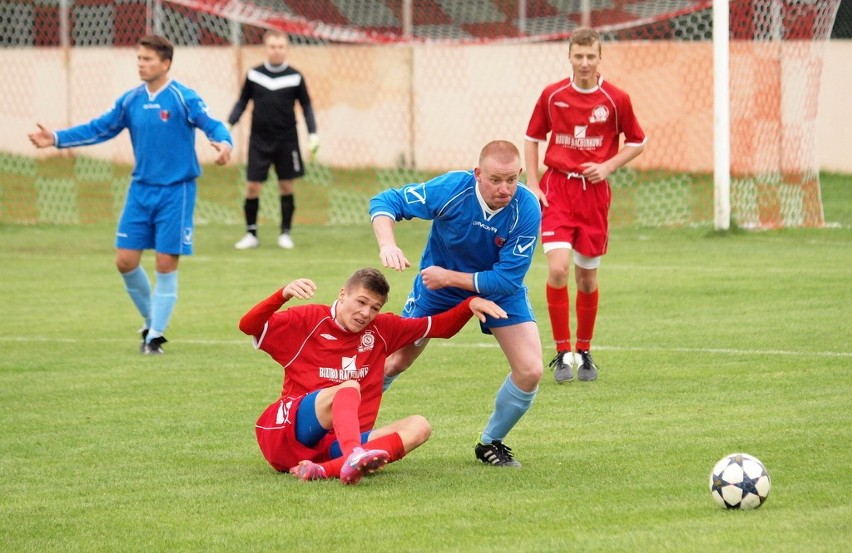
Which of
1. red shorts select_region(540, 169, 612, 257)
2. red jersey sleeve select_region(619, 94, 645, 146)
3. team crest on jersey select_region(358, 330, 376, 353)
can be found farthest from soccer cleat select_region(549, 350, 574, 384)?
team crest on jersey select_region(358, 330, 376, 353)

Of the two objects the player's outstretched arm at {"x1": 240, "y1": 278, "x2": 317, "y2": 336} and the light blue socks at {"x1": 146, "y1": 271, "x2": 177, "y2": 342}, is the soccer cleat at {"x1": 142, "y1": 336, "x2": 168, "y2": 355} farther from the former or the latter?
the player's outstretched arm at {"x1": 240, "y1": 278, "x2": 317, "y2": 336}

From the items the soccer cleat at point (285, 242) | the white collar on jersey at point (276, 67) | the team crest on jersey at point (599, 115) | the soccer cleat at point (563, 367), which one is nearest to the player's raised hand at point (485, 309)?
the soccer cleat at point (563, 367)

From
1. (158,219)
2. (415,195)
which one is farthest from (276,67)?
(415,195)

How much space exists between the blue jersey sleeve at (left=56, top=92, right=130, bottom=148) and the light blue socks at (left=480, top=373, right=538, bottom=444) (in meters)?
4.78

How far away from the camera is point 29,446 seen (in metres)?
6.98

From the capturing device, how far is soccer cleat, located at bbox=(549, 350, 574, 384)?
28.6 ft

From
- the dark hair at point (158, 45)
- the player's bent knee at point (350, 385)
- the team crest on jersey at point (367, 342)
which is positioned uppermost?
the dark hair at point (158, 45)

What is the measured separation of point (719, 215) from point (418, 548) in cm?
1189

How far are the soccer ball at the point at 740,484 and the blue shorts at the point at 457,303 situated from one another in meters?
1.51

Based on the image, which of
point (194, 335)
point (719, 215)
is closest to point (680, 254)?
point (719, 215)

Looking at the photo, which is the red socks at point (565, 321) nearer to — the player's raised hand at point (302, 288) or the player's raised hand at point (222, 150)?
the player's raised hand at point (222, 150)

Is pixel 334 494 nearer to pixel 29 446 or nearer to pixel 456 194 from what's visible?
pixel 456 194

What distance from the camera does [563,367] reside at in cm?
876

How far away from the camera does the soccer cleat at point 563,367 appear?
8.72m
